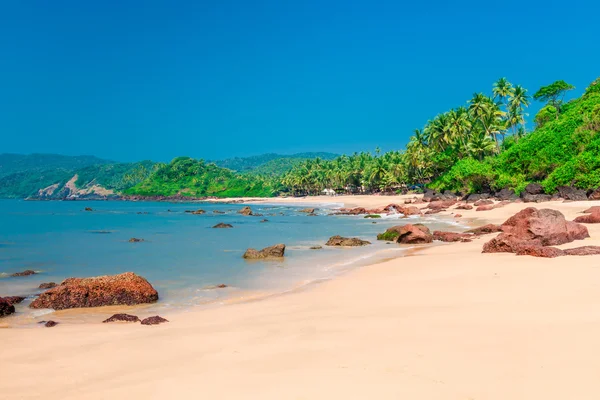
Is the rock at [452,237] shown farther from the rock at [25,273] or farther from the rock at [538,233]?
the rock at [25,273]

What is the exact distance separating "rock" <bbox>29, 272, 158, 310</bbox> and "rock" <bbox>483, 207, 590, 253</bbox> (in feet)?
33.8

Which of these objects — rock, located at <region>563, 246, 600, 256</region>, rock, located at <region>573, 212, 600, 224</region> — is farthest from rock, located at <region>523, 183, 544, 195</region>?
rock, located at <region>563, 246, 600, 256</region>

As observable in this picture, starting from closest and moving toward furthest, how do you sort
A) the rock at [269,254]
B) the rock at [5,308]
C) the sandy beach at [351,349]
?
the sandy beach at [351,349] → the rock at [5,308] → the rock at [269,254]

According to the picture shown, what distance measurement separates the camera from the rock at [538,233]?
45.4 feet

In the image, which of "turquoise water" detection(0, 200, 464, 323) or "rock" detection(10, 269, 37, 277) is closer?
"turquoise water" detection(0, 200, 464, 323)

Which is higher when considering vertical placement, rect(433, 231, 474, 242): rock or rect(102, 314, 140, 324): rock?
rect(433, 231, 474, 242): rock

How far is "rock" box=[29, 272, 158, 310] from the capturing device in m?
10.5

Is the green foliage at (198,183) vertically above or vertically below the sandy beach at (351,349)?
above

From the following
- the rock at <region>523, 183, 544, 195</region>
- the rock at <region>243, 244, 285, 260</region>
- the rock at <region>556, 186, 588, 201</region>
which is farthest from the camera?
the rock at <region>523, 183, 544, 195</region>

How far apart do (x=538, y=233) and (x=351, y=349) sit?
1146cm

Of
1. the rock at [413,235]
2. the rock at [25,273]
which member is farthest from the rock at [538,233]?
the rock at [25,273]

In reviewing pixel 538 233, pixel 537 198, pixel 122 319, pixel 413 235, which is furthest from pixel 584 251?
pixel 537 198

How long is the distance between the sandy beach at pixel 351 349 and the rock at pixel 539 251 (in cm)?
246

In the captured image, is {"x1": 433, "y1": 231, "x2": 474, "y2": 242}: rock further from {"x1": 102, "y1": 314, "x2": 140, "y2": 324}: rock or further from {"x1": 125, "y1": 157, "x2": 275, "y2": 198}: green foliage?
{"x1": 125, "y1": 157, "x2": 275, "y2": 198}: green foliage
